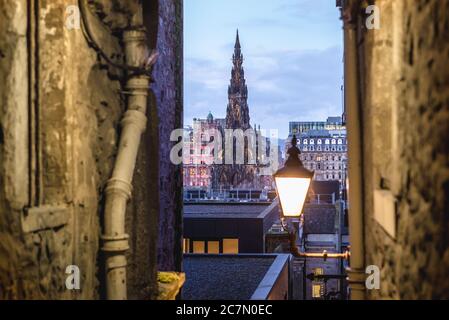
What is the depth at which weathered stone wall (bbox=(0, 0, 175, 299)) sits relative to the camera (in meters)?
3.93

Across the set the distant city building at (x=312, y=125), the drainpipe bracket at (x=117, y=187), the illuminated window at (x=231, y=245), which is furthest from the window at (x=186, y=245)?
the distant city building at (x=312, y=125)

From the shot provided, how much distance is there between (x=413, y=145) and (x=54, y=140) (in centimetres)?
261

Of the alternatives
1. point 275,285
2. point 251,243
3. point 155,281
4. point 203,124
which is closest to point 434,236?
point 155,281

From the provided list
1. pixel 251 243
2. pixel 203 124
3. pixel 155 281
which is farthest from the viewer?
pixel 203 124

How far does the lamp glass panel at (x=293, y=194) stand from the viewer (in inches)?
258

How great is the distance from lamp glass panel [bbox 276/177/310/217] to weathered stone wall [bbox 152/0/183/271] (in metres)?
4.35

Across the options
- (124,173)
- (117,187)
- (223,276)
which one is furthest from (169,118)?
(117,187)

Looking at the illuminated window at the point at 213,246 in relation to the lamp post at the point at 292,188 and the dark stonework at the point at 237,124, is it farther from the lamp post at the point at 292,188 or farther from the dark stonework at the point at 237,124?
the dark stonework at the point at 237,124

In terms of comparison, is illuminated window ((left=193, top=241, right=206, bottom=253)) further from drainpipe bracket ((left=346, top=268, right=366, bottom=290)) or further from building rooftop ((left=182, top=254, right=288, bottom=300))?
drainpipe bracket ((left=346, top=268, right=366, bottom=290))

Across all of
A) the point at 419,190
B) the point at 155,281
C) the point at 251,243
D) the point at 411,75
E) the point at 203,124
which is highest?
the point at 203,124

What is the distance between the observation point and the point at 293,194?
6617 mm

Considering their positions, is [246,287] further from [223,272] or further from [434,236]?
[434,236]

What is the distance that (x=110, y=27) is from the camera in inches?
224

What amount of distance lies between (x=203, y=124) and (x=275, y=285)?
116 meters
